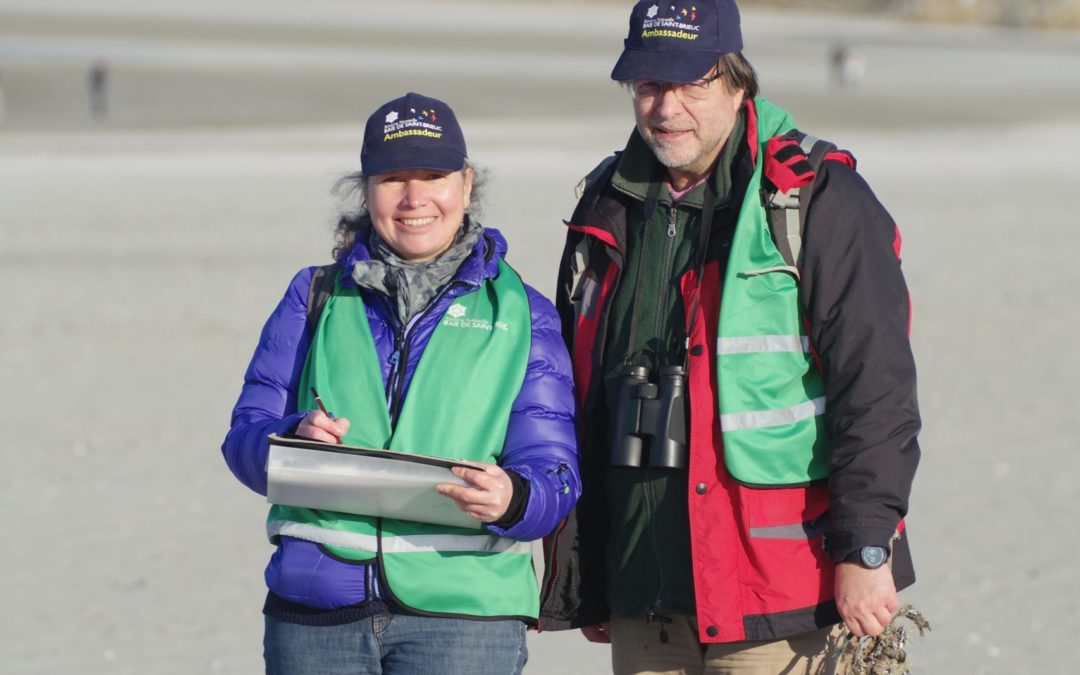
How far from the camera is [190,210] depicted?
60.6ft

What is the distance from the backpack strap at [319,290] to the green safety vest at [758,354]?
2.65ft

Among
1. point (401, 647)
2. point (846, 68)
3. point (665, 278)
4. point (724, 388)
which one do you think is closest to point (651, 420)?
point (724, 388)

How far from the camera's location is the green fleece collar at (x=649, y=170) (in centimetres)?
342

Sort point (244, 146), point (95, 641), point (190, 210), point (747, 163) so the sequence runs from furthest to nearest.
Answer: point (244, 146) < point (190, 210) < point (95, 641) < point (747, 163)

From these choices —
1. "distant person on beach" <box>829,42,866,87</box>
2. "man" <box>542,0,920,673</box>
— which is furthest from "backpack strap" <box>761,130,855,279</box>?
"distant person on beach" <box>829,42,866,87</box>

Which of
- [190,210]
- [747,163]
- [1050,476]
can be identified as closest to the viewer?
[747,163]

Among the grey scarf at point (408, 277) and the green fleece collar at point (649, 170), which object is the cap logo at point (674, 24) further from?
the grey scarf at point (408, 277)

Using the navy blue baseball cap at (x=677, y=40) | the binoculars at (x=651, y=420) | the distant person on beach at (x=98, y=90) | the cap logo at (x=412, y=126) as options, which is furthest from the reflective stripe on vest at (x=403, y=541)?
the distant person on beach at (x=98, y=90)

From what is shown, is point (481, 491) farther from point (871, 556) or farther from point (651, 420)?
point (871, 556)

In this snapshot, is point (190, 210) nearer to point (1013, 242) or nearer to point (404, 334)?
point (1013, 242)

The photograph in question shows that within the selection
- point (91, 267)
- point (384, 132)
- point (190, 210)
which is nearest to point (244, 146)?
point (190, 210)

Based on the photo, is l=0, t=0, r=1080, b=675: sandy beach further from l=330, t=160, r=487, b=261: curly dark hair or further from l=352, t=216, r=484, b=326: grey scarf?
l=352, t=216, r=484, b=326: grey scarf

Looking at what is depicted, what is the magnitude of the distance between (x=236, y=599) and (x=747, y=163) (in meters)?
3.96

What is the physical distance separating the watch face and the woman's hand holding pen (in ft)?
3.49
